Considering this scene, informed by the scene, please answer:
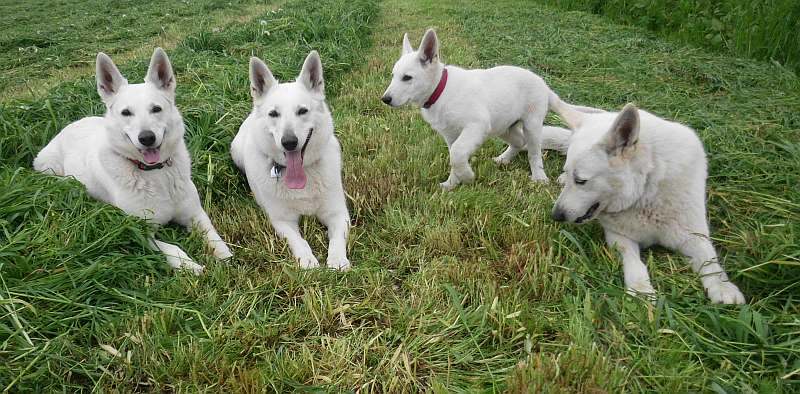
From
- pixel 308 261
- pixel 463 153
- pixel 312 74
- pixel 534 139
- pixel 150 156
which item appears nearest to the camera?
pixel 308 261

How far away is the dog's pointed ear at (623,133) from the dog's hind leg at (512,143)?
5.47ft

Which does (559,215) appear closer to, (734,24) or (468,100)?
(468,100)

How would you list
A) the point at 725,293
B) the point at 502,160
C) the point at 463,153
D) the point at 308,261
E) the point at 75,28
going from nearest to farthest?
the point at 725,293 → the point at 308,261 → the point at 463,153 → the point at 502,160 → the point at 75,28

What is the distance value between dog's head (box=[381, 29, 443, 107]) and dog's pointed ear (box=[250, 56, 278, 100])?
0.99m

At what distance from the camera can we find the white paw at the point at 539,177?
362 centimetres

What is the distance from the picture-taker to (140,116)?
282 centimetres

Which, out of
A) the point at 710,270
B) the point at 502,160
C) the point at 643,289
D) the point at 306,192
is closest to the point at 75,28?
the point at 306,192

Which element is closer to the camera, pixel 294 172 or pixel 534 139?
pixel 294 172

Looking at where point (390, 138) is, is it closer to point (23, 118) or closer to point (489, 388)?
point (489, 388)

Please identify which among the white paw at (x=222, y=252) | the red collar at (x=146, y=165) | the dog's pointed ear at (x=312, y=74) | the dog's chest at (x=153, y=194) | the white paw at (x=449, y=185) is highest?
the dog's pointed ear at (x=312, y=74)

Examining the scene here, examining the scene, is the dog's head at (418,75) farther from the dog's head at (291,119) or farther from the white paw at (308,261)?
the white paw at (308,261)

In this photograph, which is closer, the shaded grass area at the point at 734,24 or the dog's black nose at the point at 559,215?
the dog's black nose at the point at 559,215

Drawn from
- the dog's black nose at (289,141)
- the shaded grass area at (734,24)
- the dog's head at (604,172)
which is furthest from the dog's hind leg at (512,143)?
the shaded grass area at (734,24)

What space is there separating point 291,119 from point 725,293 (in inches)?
100
